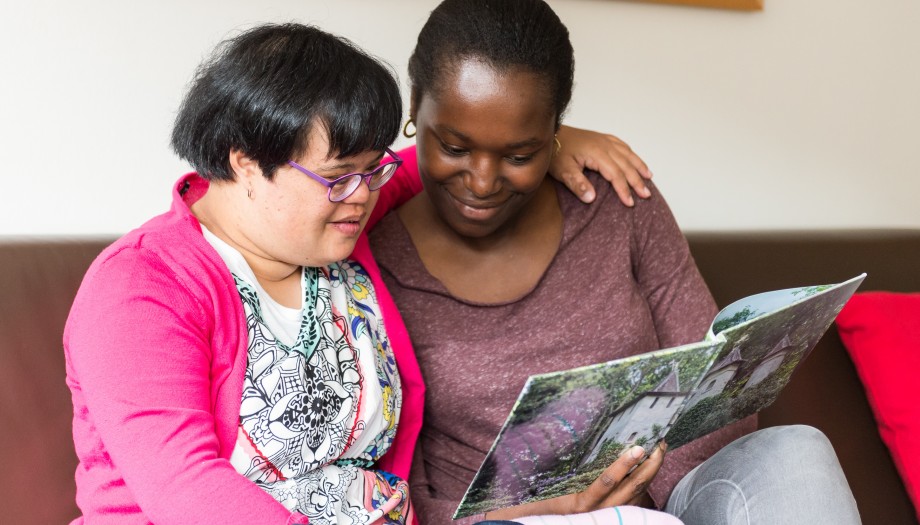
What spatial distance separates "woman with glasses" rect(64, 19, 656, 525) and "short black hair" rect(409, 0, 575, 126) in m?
0.18

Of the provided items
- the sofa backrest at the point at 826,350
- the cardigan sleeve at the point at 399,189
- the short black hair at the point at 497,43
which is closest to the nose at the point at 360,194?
the short black hair at the point at 497,43

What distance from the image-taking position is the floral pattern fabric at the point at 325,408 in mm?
1165

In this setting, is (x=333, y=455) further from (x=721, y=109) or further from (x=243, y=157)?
(x=721, y=109)

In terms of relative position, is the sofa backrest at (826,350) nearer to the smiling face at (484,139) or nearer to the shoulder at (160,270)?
the smiling face at (484,139)

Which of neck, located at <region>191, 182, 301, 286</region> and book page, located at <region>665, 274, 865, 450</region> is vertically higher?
neck, located at <region>191, 182, 301, 286</region>

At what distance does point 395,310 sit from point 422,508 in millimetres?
323

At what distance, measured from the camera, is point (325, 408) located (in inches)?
47.9

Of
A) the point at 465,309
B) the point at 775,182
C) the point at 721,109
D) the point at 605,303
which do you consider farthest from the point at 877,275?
the point at 465,309

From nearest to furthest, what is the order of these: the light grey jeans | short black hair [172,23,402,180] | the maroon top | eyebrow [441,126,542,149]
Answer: short black hair [172,23,402,180] < the light grey jeans < eyebrow [441,126,542,149] < the maroon top

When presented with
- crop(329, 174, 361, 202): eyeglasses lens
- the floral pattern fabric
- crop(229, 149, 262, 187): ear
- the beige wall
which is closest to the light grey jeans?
the floral pattern fabric

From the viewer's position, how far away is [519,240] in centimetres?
159

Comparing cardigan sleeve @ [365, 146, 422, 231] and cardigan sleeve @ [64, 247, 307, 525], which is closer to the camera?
cardigan sleeve @ [64, 247, 307, 525]

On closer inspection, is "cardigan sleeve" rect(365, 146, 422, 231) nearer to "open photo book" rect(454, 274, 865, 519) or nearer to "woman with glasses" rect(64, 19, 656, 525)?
"woman with glasses" rect(64, 19, 656, 525)

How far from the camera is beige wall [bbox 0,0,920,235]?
1.58 meters
